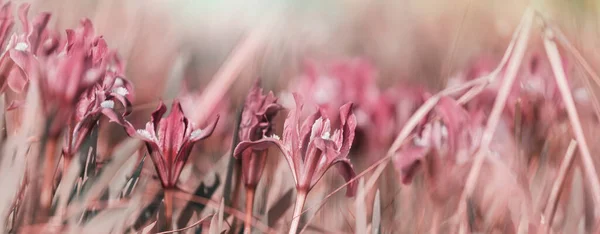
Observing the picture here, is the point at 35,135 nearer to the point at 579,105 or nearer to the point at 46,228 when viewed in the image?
the point at 46,228

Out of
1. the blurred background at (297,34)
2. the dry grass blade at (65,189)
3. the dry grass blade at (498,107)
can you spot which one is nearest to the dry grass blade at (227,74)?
the blurred background at (297,34)

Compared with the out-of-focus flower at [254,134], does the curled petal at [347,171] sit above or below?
below

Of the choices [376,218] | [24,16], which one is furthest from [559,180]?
[24,16]

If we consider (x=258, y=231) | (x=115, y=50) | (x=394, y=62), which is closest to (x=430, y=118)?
(x=394, y=62)

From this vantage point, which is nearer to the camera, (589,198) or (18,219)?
(18,219)

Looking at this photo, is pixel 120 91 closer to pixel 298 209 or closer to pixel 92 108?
pixel 92 108

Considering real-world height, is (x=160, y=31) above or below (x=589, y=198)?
above

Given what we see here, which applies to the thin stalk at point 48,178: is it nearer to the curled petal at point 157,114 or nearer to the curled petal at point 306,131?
the curled petal at point 157,114
